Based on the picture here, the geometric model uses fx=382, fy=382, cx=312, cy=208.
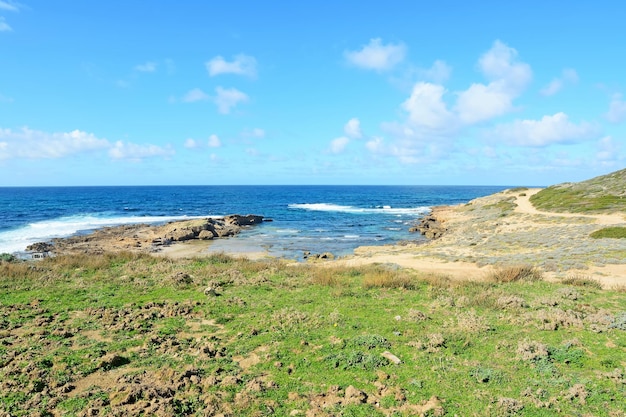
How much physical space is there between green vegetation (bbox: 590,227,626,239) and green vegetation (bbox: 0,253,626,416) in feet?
54.5

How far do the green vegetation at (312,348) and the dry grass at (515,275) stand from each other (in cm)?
94

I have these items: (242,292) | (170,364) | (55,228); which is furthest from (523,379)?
(55,228)

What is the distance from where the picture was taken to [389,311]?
14062 mm

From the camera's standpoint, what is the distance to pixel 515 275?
19141mm

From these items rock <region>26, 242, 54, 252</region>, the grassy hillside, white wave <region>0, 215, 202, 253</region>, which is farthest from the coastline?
white wave <region>0, 215, 202, 253</region>

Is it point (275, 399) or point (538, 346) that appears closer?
point (275, 399)

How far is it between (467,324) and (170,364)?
892 cm

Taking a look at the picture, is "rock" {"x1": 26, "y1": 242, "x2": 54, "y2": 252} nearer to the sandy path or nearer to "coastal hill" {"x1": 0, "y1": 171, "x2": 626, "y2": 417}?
"coastal hill" {"x1": 0, "y1": 171, "x2": 626, "y2": 417}

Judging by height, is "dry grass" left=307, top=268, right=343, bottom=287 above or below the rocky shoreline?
above

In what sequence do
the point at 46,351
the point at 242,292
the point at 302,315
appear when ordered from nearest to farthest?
the point at 46,351 < the point at 302,315 < the point at 242,292

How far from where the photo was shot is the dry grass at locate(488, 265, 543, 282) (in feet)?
62.1

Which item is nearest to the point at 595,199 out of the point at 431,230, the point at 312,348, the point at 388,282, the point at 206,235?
the point at 431,230

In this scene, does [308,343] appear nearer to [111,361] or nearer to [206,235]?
[111,361]

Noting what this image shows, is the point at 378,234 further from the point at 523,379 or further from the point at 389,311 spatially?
the point at 523,379
